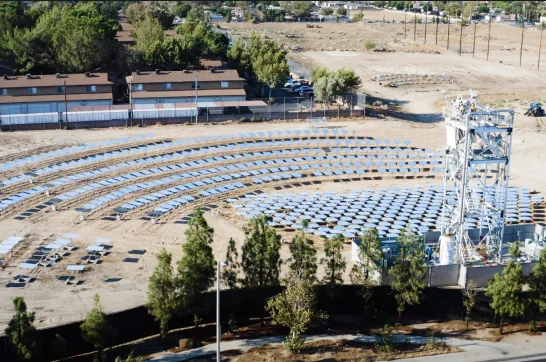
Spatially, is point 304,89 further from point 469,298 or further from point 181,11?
point 181,11

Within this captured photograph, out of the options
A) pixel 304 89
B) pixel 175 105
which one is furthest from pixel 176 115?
pixel 304 89

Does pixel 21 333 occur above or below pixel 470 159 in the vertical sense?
below

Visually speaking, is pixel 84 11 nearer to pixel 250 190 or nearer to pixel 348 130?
pixel 348 130

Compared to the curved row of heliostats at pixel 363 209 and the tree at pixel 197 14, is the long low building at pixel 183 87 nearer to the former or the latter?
the curved row of heliostats at pixel 363 209

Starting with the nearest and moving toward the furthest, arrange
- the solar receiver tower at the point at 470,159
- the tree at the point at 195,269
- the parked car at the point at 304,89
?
the tree at the point at 195,269 → the solar receiver tower at the point at 470,159 → the parked car at the point at 304,89

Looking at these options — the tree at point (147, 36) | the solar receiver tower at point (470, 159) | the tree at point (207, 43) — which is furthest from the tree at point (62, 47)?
the solar receiver tower at point (470, 159)

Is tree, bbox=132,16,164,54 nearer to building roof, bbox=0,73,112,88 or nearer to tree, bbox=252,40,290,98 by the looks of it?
tree, bbox=252,40,290,98
